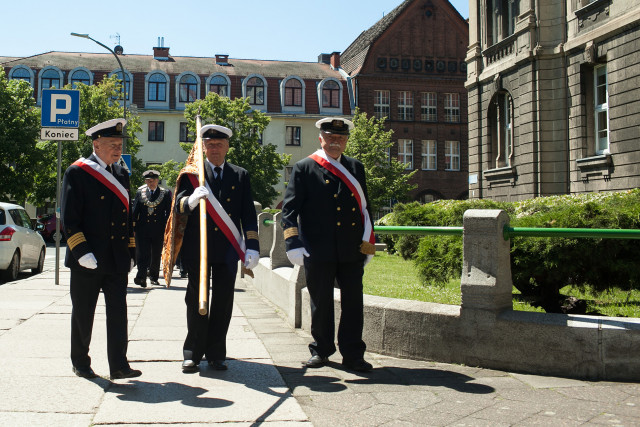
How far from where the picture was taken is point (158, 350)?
21.5 feet

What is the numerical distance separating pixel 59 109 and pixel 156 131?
3990 centimetres

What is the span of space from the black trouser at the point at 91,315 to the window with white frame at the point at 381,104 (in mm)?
48501

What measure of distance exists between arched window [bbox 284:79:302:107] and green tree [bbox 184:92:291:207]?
7.67 meters

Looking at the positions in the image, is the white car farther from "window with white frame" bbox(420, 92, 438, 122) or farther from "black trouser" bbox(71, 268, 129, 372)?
"window with white frame" bbox(420, 92, 438, 122)

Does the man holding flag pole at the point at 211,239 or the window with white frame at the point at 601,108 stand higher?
the window with white frame at the point at 601,108

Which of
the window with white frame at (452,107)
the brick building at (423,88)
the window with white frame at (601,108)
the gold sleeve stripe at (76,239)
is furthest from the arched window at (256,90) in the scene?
the gold sleeve stripe at (76,239)

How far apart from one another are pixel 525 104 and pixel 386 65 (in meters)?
32.2

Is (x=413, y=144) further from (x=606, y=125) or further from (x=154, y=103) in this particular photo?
(x=606, y=125)

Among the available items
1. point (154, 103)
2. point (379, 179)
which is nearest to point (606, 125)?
point (379, 179)

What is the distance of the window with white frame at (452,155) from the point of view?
53.6 meters

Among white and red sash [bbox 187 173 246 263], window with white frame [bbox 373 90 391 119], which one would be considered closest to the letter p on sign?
white and red sash [bbox 187 173 246 263]

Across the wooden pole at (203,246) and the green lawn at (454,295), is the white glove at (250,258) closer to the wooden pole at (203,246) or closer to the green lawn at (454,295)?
the wooden pole at (203,246)

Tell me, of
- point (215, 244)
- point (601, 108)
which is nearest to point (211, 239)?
point (215, 244)

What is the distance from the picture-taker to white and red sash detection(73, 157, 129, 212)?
216 inches
